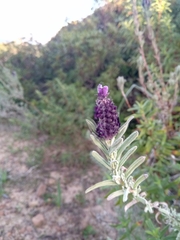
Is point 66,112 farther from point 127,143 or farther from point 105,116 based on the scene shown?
point 105,116

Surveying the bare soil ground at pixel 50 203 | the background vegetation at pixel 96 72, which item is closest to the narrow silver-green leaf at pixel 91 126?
the background vegetation at pixel 96 72

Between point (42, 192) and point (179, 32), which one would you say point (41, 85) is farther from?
point (179, 32)

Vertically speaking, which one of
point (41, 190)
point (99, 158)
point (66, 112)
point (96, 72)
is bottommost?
point (41, 190)

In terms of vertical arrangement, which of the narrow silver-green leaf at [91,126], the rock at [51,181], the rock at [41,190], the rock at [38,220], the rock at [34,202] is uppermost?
the narrow silver-green leaf at [91,126]

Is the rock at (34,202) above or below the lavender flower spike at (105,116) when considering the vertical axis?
below

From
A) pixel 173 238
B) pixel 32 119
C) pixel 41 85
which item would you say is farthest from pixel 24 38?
pixel 173 238

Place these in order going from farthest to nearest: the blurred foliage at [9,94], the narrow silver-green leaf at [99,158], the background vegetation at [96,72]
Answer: the blurred foliage at [9,94] < the background vegetation at [96,72] < the narrow silver-green leaf at [99,158]

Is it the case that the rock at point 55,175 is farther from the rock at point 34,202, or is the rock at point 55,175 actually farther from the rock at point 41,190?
the rock at point 34,202

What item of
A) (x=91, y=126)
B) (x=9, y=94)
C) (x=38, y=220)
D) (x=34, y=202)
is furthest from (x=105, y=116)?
(x=9, y=94)
